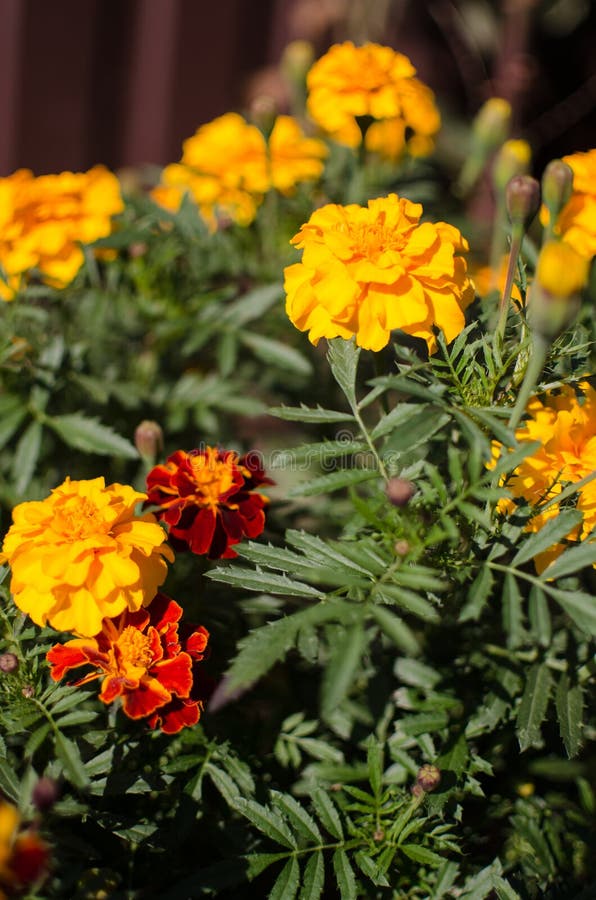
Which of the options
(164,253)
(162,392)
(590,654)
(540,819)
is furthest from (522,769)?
(164,253)

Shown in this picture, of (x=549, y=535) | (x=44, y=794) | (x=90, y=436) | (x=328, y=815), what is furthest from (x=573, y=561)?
(x=90, y=436)

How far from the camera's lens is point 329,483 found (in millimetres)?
848

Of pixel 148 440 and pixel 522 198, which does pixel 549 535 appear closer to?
pixel 522 198

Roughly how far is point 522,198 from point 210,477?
1.34ft

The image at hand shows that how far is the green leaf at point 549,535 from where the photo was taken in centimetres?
80

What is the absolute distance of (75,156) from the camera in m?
2.66

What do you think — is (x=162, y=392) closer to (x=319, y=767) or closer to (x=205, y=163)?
(x=205, y=163)

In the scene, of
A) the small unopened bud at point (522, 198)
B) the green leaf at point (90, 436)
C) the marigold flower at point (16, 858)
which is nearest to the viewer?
the marigold flower at point (16, 858)

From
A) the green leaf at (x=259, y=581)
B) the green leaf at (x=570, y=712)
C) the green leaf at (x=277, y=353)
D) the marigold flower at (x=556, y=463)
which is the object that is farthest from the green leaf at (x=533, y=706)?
the green leaf at (x=277, y=353)

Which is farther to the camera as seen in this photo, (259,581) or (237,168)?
(237,168)

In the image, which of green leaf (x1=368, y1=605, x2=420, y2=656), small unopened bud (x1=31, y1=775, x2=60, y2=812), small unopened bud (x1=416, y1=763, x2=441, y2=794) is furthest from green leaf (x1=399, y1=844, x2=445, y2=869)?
small unopened bud (x1=31, y1=775, x2=60, y2=812)

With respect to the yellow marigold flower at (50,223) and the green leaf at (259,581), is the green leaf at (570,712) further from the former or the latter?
the yellow marigold flower at (50,223)

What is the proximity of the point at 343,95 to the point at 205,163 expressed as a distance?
0.30 metres

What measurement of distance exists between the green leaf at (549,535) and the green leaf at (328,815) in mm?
305
